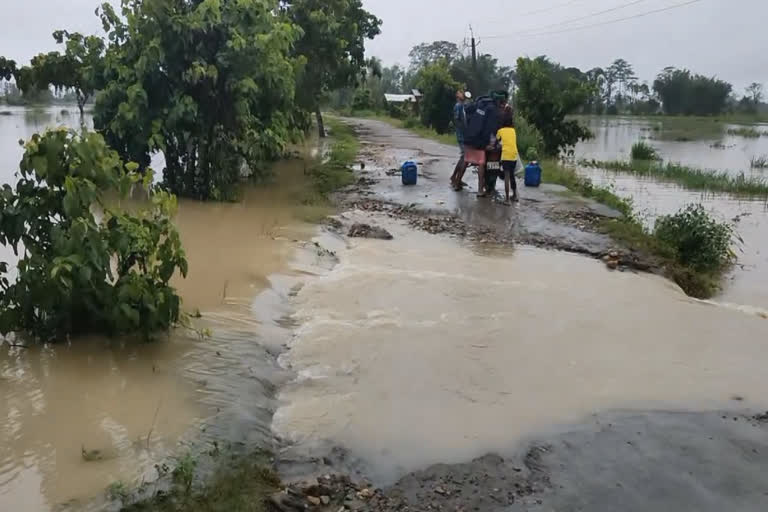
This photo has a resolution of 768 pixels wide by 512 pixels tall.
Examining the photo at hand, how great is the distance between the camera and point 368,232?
32.6 ft

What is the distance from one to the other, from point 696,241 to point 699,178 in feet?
33.2

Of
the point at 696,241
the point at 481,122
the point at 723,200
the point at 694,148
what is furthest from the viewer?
the point at 694,148

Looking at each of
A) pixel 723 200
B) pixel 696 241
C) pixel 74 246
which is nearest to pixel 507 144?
pixel 696 241

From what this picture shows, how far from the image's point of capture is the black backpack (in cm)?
1194

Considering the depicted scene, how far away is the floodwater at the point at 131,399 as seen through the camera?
11.6ft

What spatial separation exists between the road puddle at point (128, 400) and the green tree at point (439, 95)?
82.2ft

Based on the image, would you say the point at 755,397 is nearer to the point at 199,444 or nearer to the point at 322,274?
the point at 199,444

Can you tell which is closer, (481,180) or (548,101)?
(481,180)

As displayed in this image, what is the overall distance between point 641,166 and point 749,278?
1378 cm

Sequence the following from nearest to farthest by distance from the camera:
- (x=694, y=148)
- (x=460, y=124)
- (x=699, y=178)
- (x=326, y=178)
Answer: (x=460, y=124) < (x=326, y=178) < (x=699, y=178) < (x=694, y=148)

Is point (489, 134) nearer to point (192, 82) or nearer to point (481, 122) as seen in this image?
point (481, 122)

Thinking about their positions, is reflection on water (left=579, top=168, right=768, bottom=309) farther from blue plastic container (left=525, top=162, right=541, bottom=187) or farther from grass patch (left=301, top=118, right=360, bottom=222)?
grass patch (left=301, top=118, right=360, bottom=222)

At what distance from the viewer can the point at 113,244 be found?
4965mm

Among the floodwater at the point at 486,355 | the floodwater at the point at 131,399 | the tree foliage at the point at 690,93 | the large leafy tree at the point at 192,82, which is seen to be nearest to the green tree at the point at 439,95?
the large leafy tree at the point at 192,82
